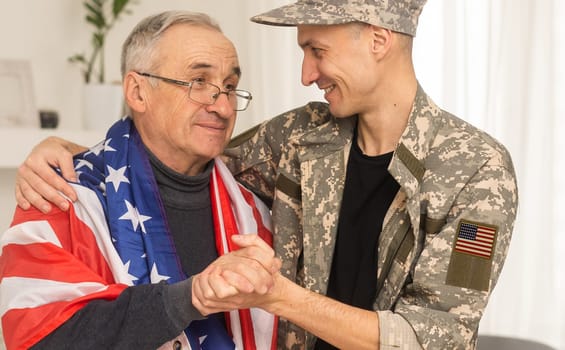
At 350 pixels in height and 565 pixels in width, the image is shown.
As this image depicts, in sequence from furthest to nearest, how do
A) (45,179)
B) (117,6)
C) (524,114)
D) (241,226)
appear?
(117,6) < (524,114) < (241,226) < (45,179)

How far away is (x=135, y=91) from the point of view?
2047mm

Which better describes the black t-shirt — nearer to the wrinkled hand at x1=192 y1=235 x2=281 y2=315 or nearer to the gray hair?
the wrinkled hand at x1=192 y1=235 x2=281 y2=315

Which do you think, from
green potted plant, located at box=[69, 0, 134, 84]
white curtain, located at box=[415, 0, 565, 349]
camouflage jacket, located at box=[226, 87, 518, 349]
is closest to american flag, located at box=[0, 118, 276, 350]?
camouflage jacket, located at box=[226, 87, 518, 349]

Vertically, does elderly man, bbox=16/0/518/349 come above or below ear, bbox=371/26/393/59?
below

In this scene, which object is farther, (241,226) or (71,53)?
(71,53)

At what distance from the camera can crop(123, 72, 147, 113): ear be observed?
2.03 m

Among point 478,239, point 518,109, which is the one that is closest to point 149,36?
point 478,239

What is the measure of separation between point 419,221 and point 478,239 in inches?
5.6

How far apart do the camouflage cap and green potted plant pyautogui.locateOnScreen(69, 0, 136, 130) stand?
6.56ft

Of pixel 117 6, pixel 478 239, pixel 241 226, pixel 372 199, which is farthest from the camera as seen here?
pixel 117 6

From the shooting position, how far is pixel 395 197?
74.4 inches

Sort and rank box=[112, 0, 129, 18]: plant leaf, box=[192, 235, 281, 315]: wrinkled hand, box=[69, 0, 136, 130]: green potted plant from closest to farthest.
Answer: box=[192, 235, 281, 315]: wrinkled hand < box=[69, 0, 136, 130]: green potted plant < box=[112, 0, 129, 18]: plant leaf

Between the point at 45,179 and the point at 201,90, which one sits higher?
the point at 201,90

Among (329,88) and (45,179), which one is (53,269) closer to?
(45,179)
